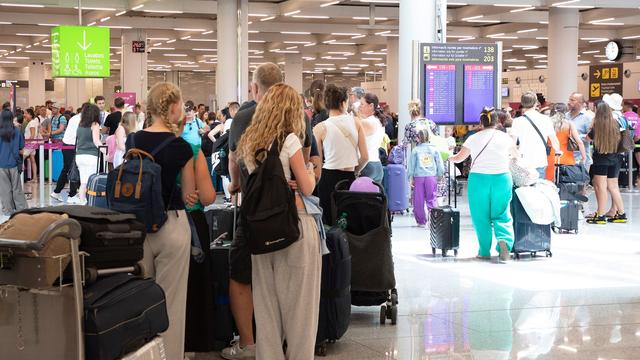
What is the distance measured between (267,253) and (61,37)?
15518 mm

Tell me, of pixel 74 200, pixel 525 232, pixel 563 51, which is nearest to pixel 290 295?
pixel 525 232

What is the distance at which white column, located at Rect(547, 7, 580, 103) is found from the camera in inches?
1051

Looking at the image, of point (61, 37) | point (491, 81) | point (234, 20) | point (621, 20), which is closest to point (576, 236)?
point (491, 81)

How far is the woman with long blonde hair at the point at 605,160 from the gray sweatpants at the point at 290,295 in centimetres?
872

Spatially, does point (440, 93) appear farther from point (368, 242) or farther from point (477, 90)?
point (368, 242)

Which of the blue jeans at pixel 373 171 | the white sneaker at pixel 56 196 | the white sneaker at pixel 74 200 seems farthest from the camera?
the white sneaker at pixel 56 196

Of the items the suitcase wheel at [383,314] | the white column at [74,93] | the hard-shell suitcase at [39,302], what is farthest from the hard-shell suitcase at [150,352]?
the white column at [74,93]

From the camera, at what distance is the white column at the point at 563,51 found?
26.7m

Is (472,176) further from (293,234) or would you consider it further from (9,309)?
(9,309)

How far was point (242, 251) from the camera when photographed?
5395 millimetres

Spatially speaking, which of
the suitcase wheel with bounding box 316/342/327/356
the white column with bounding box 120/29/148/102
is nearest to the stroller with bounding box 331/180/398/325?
the suitcase wheel with bounding box 316/342/327/356

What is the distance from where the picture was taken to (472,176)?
31.2 feet

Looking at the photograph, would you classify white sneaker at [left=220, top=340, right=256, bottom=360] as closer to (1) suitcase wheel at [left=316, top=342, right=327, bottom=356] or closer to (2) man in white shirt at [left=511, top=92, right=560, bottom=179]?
(1) suitcase wheel at [left=316, top=342, right=327, bottom=356]

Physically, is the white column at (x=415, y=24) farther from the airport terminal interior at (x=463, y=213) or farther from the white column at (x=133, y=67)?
the white column at (x=133, y=67)
